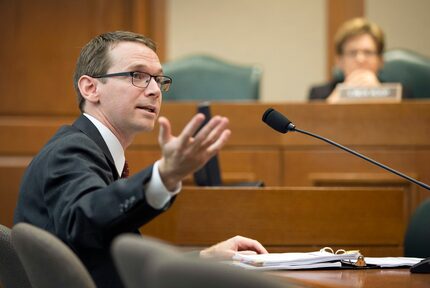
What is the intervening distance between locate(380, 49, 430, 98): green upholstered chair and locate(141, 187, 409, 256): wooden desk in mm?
2139

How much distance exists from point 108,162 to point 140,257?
3.42 feet

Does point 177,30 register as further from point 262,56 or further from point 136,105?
point 136,105

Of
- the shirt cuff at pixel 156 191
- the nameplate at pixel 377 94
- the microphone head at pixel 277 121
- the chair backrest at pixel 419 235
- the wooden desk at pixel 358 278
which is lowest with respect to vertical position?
the chair backrest at pixel 419 235

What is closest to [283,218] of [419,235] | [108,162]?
[419,235]

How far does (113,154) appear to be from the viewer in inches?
105

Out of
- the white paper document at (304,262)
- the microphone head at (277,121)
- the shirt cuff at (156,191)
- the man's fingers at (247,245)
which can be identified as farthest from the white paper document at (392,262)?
the shirt cuff at (156,191)

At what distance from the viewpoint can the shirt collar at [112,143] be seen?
265cm

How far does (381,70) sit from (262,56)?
166 centimetres

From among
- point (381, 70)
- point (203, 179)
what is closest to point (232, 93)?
point (381, 70)

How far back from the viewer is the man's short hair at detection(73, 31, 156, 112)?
275cm

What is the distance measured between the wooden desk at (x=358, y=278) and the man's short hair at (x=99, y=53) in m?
0.82

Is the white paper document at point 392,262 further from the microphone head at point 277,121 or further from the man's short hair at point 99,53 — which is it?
the man's short hair at point 99,53

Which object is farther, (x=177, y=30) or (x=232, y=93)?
(x=177, y=30)

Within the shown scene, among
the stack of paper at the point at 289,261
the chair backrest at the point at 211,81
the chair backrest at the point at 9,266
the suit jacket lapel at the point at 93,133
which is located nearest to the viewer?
the chair backrest at the point at 9,266
